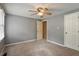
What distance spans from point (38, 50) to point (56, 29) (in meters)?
0.52

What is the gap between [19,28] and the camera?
6.07 feet

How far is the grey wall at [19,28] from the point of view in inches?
70.9

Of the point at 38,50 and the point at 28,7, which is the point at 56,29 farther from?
the point at 28,7

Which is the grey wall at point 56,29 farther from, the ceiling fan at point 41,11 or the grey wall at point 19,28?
the grey wall at point 19,28

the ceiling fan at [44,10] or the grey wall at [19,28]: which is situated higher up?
the ceiling fan at [44,10]

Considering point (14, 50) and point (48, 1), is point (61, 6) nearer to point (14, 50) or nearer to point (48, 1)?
point (48, 1)

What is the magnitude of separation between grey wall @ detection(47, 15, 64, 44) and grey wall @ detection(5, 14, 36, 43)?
0.31 metres

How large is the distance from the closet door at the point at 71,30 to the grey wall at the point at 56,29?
7 centimetres

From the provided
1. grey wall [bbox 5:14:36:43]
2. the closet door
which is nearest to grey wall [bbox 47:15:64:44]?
the closet door

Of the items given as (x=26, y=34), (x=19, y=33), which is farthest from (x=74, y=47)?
(x=19, y=33)

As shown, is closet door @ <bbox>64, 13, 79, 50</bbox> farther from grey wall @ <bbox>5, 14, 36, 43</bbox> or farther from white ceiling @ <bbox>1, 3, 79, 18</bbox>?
grey wall @ <bbox>5, 14, 36, 43</bbox>

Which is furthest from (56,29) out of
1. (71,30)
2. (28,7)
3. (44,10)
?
(28,7)

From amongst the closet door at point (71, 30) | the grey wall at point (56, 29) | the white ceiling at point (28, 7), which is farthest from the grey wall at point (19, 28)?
the closet door at point (71, 30)

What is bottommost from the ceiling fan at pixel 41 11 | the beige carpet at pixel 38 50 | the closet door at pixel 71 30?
the beige carpet at pixel 38 50
